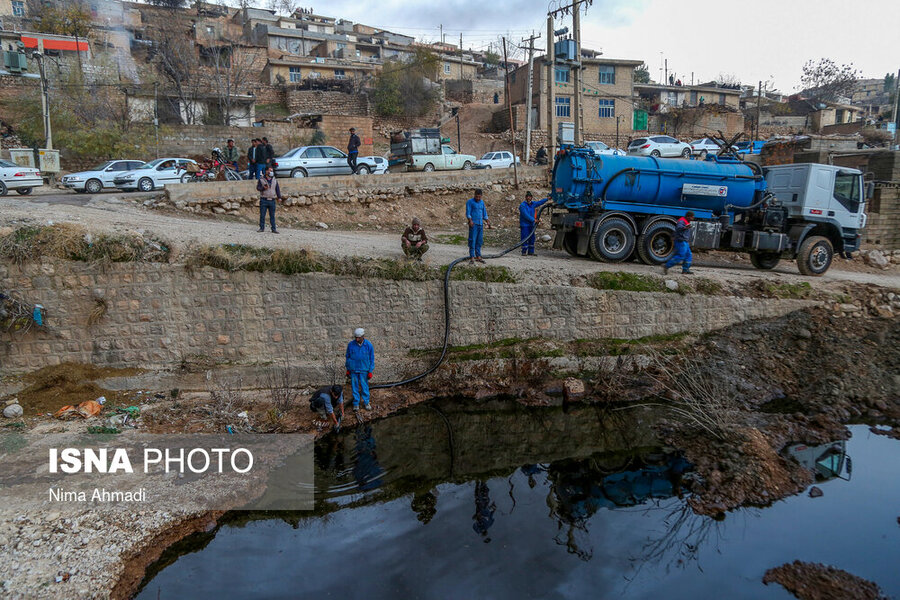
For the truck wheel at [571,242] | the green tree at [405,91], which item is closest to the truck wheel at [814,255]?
the truck wheel at [571,242]

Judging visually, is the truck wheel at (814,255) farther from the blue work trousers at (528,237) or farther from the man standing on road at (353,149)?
the man standing on road at (353,149)

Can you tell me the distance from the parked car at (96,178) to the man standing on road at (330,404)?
13.6m

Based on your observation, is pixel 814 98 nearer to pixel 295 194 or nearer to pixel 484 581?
pixel 295 194

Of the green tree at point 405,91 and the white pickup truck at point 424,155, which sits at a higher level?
the green tree at point 405,91

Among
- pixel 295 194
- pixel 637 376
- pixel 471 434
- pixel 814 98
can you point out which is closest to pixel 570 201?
pixel 637 376

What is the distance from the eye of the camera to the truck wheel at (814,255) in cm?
1373

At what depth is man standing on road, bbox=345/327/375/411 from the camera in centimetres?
954

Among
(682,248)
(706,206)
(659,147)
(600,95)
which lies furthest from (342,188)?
(600,95)

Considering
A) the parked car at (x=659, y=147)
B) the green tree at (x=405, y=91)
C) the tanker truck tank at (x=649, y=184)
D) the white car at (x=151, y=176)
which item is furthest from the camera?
the green tree at (x=405, y=91)

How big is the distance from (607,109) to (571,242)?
1038 inches

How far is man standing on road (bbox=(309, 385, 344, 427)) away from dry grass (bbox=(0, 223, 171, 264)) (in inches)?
152

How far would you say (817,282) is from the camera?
43.3ft

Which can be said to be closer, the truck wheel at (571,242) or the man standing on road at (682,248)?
the man standing on road at (682,248)

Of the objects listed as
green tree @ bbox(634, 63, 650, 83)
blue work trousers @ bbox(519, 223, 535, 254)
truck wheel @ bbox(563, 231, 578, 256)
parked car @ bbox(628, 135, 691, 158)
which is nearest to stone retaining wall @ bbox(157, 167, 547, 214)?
blue work trousers @ bbox(519, 223, 535, 254)
